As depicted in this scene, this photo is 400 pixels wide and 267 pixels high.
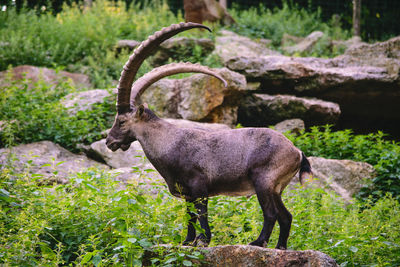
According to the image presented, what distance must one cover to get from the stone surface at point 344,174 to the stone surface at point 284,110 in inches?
96.0

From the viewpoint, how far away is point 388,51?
12.9 metres

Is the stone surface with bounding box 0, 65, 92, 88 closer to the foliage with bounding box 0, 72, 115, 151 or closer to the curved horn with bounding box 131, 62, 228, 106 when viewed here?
the foliage with bounding box 0, 72, 115, 151

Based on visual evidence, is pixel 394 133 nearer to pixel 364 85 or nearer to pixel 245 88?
pixel 364 85

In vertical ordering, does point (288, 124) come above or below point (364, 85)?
below

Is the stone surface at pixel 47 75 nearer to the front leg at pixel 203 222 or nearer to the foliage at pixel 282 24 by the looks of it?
the foliage at pixel 282 24

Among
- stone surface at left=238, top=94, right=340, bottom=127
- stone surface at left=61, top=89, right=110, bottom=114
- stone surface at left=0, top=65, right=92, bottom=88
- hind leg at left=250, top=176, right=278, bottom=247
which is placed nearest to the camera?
hind leg at left=250, top=176, right=278, bottom=247

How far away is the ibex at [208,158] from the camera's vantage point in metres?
4.97

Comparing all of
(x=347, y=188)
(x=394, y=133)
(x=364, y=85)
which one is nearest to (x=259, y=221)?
(x=347, y=188)

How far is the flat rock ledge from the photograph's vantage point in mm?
4469

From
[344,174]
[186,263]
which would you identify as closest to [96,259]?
[186,263]

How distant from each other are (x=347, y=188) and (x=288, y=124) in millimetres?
2563

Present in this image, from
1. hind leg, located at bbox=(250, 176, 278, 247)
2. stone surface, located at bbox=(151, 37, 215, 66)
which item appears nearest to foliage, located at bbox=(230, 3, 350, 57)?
stone surface, located at bbox=(151, 37, 215, 66)

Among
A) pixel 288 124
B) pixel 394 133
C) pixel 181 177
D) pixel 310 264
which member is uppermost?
pixel 181 177

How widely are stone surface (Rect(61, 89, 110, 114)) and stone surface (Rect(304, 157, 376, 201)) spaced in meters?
5.21
